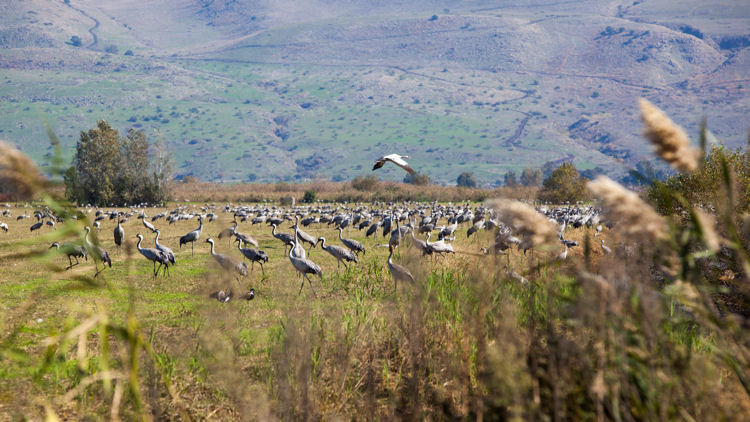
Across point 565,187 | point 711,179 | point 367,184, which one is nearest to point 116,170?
point 367,184

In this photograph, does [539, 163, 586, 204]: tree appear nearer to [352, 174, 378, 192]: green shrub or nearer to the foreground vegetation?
[352, 174, 378, 192]: green shrub

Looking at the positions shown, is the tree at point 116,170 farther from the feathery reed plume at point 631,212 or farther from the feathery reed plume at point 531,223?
the feathery reed plume at point 631,212

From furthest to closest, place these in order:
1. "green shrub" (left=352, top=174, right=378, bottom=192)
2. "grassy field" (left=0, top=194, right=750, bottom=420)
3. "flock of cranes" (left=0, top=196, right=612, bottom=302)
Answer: "green shrub" (left=352, top=174, right=378, bottom=192)
"flock of cranes" (left=0, top=196, right=612, bottom=302)
"grassy field" (left=0, top=194, right=750, bottom=420)

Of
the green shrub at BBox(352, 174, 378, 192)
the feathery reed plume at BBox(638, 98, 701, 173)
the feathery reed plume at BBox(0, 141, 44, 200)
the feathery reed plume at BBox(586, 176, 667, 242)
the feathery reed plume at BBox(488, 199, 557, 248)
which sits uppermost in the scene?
the feathery reed plume at BBox(0, 141, 44, 200)

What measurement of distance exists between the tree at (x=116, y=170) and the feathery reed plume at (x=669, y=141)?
57.4m

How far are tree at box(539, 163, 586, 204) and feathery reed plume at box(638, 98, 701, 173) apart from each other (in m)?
50.2

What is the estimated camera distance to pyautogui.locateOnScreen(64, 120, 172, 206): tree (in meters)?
54.0

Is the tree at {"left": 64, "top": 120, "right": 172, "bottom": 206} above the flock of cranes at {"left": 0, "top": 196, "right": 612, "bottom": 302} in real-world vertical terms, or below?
below

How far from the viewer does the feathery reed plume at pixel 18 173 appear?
1.74m

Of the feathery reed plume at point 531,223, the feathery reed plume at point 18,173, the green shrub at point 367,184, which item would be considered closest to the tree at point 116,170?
the green shrub at point 367,184

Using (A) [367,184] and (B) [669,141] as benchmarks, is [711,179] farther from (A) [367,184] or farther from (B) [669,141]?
(A) [367,184]

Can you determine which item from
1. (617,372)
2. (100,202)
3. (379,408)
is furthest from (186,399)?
(100,202)

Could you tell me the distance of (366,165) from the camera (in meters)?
180

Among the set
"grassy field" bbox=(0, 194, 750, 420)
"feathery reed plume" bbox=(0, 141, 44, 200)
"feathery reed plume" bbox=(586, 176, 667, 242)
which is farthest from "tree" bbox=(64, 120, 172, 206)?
"feathery reed plume" bbox=(586, 176, 667, 242)
